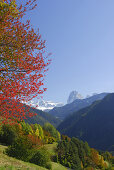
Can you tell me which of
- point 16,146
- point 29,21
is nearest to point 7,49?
point 29,21

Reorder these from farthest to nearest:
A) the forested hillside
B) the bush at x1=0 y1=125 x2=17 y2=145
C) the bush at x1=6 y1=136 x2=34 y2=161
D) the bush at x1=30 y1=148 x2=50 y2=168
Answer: the bush at x1=0 y1=125 x2=17 y2=145
the bush at x1=30 y1=148 x2=50 y2=168
the forested hillside
the bush at x1=6 y1=136 x2=34 y2=161

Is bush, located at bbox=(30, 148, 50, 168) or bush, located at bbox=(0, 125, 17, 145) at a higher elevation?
bush, located at bbox=(0, 125, 17, 145)

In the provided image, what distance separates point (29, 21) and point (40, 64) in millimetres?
3697

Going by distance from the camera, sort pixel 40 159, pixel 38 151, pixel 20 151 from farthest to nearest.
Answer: pixel 38 151
pixel 40 159
pixel 20 151

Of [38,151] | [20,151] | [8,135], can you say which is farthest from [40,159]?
[8,135]

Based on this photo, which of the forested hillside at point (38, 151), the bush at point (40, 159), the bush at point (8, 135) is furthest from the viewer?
the bush at point (8, 135)

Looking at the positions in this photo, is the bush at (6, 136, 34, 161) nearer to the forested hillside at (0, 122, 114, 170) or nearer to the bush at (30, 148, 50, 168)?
the forested hillside at (0, 122, 114, 170)

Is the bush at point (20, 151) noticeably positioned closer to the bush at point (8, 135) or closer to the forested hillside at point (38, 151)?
the forested hillside at point (38, 151)

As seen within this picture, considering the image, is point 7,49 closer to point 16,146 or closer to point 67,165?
point 16,146

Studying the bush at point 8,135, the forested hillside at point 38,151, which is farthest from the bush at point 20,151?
the bush at point 8,135

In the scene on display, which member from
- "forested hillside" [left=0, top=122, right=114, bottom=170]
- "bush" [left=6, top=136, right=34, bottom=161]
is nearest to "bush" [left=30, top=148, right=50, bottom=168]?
"forested hillside" [left=0, top=122, right=114, bottom=170]

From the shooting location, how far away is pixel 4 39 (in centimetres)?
1150

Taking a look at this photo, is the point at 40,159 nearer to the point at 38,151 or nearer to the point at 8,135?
the point at 38,151

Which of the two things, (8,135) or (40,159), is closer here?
(40,159)
